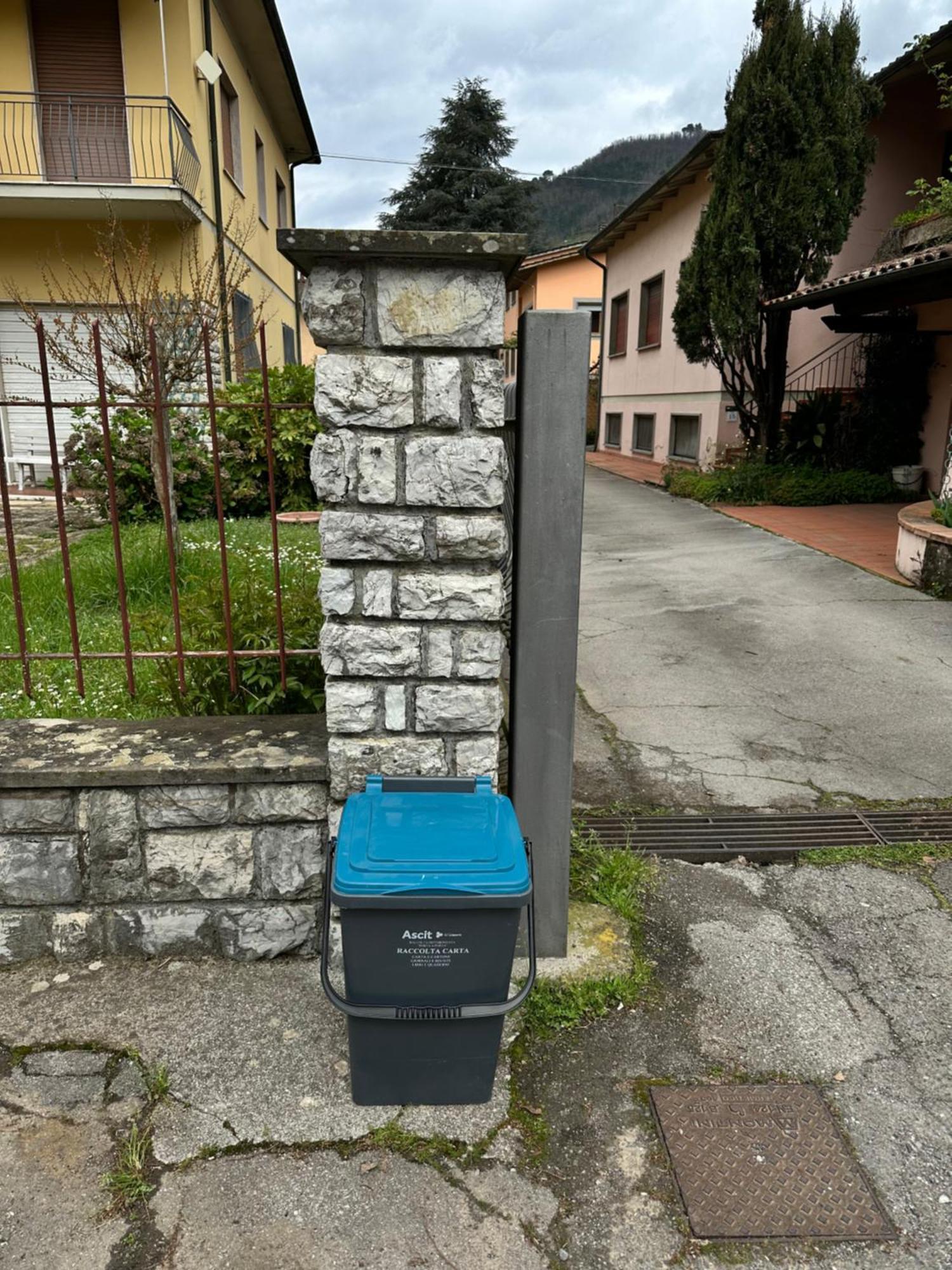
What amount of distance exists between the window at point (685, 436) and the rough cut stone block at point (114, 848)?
1343cm

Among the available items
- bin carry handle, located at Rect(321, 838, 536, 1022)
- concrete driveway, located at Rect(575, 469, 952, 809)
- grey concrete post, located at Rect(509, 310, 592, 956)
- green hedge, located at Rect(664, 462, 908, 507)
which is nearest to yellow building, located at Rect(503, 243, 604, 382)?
green hedge, located at Rect(664, 462, 908, 507)

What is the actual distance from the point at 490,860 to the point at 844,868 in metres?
1.82

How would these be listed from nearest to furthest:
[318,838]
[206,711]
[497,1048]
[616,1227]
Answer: [616,1227] < [497,1048] < [318,838] < [206,711]

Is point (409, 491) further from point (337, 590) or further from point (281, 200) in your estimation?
point (281, 200)

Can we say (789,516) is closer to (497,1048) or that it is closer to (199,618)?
(199,618)

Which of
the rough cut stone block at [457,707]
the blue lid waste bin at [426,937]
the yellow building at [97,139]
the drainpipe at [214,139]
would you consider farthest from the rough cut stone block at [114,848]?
the drainpipe at [214,139]

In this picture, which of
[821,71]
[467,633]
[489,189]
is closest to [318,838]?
[467,633]

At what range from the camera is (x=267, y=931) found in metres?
2.64

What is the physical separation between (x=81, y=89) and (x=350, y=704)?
12246 mm

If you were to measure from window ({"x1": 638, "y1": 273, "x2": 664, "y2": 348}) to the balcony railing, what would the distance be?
8.82 metres

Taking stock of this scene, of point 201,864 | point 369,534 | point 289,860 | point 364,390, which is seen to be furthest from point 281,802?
→ point 364,390

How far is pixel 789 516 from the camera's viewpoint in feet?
35.0

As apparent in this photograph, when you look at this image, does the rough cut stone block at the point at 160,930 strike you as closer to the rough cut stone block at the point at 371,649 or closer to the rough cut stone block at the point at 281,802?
the rough cut stone block at the point at 281,802

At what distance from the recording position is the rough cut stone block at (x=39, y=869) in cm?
255
